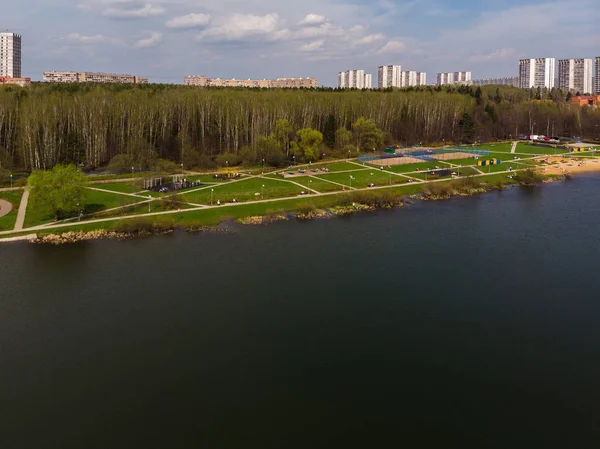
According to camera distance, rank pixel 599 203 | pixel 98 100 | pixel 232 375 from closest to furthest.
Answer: pixel 232 375 < pixel 599 203 < pixel 98 100

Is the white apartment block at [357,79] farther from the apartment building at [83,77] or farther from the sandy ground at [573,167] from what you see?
the sandy ground at [573,167]

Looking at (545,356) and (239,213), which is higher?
(239,213)

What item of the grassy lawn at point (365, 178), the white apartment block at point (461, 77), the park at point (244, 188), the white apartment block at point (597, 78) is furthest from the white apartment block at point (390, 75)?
the grassy lawn at point (365, 178)

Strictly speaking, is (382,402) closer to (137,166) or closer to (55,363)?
(55,363)

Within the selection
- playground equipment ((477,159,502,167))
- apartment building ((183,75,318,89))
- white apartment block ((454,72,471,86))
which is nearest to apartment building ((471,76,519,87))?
white apartment block ((454,72,471,86))

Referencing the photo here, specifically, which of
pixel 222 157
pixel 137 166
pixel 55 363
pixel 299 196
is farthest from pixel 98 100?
pixel 55 363

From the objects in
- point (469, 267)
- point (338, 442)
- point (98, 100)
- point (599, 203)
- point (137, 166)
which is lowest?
point (338, 442)
